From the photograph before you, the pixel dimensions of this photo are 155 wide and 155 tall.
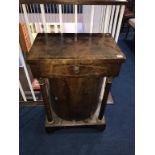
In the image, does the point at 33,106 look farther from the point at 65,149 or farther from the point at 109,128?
the point at 109,128

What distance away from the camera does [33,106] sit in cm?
163

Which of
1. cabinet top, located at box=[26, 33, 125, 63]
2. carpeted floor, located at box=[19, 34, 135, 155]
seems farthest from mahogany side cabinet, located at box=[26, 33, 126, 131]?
carpeted floor, located at box=[19, 34, 135, 155]

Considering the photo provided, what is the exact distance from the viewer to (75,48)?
0.97m

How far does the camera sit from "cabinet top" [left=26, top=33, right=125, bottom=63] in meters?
0.88

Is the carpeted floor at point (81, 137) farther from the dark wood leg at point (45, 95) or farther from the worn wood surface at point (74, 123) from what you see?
the dark wood leg at point (45, 95)

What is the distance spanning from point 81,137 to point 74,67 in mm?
745

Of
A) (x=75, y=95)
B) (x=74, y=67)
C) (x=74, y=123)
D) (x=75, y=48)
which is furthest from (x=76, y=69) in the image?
(x=74, y=123)

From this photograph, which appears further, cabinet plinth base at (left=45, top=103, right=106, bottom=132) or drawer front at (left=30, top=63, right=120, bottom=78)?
cabinet plinth base at (left=45, top=103, right=106, bottom=132)

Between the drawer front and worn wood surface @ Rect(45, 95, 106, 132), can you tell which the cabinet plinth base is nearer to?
worn wood surface @ Rect(45, 95, 106, 132)

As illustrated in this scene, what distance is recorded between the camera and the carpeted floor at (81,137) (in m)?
1.27

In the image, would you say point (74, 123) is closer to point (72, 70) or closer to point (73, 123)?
point (73, 123)
